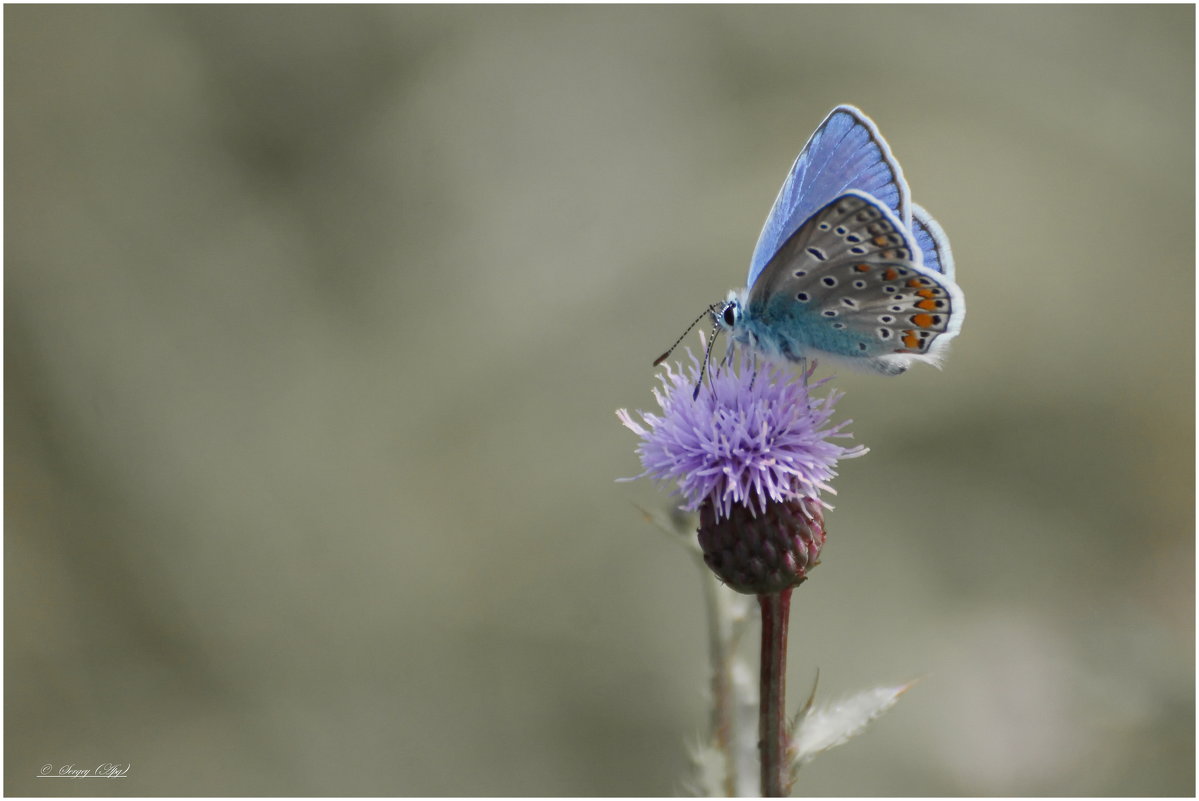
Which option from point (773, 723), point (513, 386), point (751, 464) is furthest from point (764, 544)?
point (513, 386)

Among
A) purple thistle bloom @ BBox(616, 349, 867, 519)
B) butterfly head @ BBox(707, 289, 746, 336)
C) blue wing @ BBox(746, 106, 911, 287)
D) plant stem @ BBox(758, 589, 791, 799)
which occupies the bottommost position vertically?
plant stem @ BBox(758, 589, 791, 799)

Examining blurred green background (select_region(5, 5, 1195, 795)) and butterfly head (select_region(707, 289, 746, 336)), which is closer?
butterfly head (select_region(707, 289, 746, 336))

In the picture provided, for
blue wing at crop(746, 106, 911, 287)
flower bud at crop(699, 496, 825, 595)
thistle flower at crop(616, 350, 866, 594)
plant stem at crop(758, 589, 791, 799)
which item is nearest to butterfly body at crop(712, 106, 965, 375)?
blue wing at crop(746, 106, 911, 287)

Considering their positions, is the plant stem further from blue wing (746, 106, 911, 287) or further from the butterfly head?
blue wing (746, 106, 911, 287)

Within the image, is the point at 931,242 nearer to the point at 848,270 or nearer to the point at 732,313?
the point at 848,270

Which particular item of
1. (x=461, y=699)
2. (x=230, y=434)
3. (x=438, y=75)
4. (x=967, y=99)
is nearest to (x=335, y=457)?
(x=230, y=434)

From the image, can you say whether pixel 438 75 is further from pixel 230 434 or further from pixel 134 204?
pixel 230 434

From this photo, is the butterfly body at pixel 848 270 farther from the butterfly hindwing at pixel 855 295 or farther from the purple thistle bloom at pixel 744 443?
the purple thistle bloom at pixel 744 443
